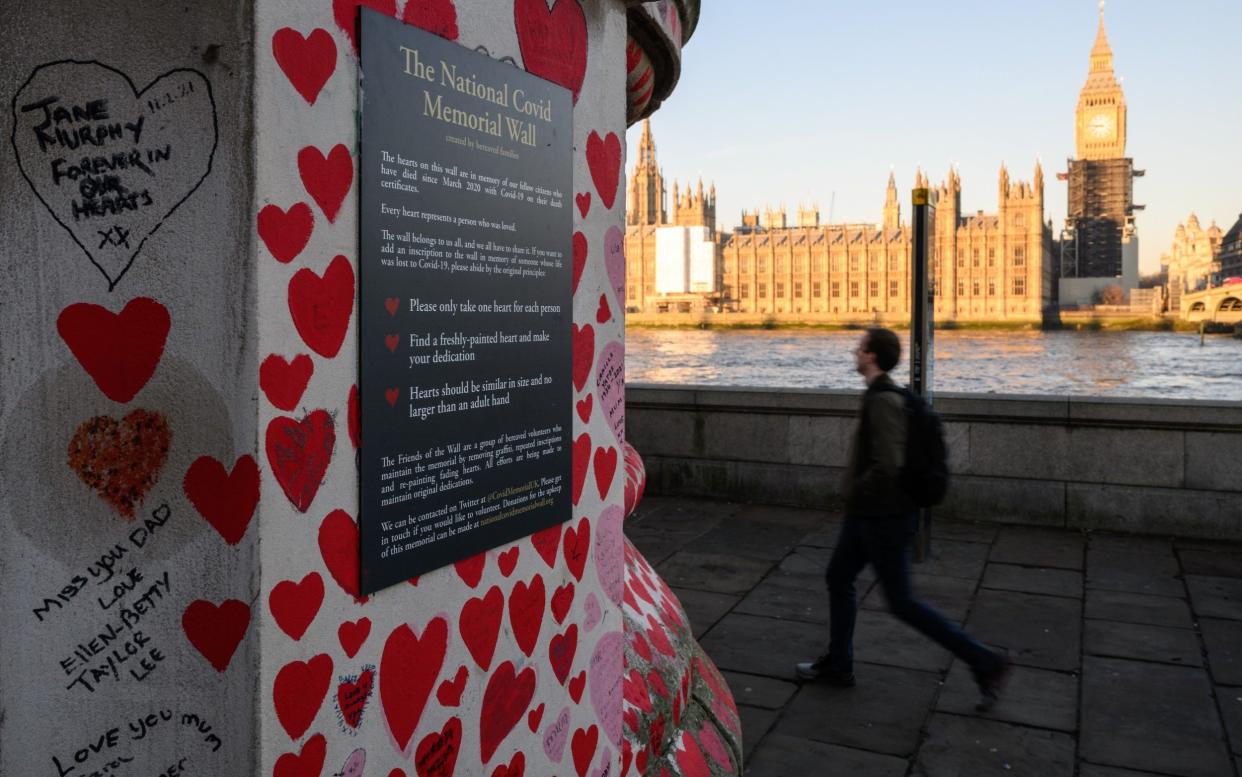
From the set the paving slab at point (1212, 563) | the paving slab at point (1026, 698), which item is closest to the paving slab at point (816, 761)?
A: the paving slab at point (1026, 698)

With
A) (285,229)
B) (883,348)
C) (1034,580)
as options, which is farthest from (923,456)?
(285,229)

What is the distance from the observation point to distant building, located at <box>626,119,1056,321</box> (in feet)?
342

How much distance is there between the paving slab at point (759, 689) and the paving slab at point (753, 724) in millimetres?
55

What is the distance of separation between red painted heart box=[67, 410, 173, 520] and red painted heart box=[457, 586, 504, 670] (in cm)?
64

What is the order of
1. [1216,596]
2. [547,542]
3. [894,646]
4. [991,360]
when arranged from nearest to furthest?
[547,542]
[894,646]
[1216,596]
[991,360]

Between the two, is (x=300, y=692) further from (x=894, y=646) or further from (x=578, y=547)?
(x=894, y=646)

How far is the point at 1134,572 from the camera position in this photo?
655 centimetres

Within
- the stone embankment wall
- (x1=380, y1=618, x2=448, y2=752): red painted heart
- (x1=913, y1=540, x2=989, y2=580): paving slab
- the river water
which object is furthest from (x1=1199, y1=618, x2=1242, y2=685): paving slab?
the river water

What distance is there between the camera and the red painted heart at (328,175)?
1496 millimetres

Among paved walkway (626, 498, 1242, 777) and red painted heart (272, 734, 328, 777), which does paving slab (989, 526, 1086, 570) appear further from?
red painted heart (272, 734, 328, 777)

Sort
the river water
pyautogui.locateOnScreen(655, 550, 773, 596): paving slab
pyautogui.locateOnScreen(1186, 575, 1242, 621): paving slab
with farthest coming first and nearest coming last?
1. the river water
2. pyautogui.locateOnScreen(655, 550, 773, 596): paving slab
3. pyautogui.locateOnScreen(1186, 575, 1242, 621): paving slab

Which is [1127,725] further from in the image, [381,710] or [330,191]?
[330,191]

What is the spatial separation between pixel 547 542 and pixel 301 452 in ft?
2.55

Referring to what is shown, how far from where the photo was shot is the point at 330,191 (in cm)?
154
